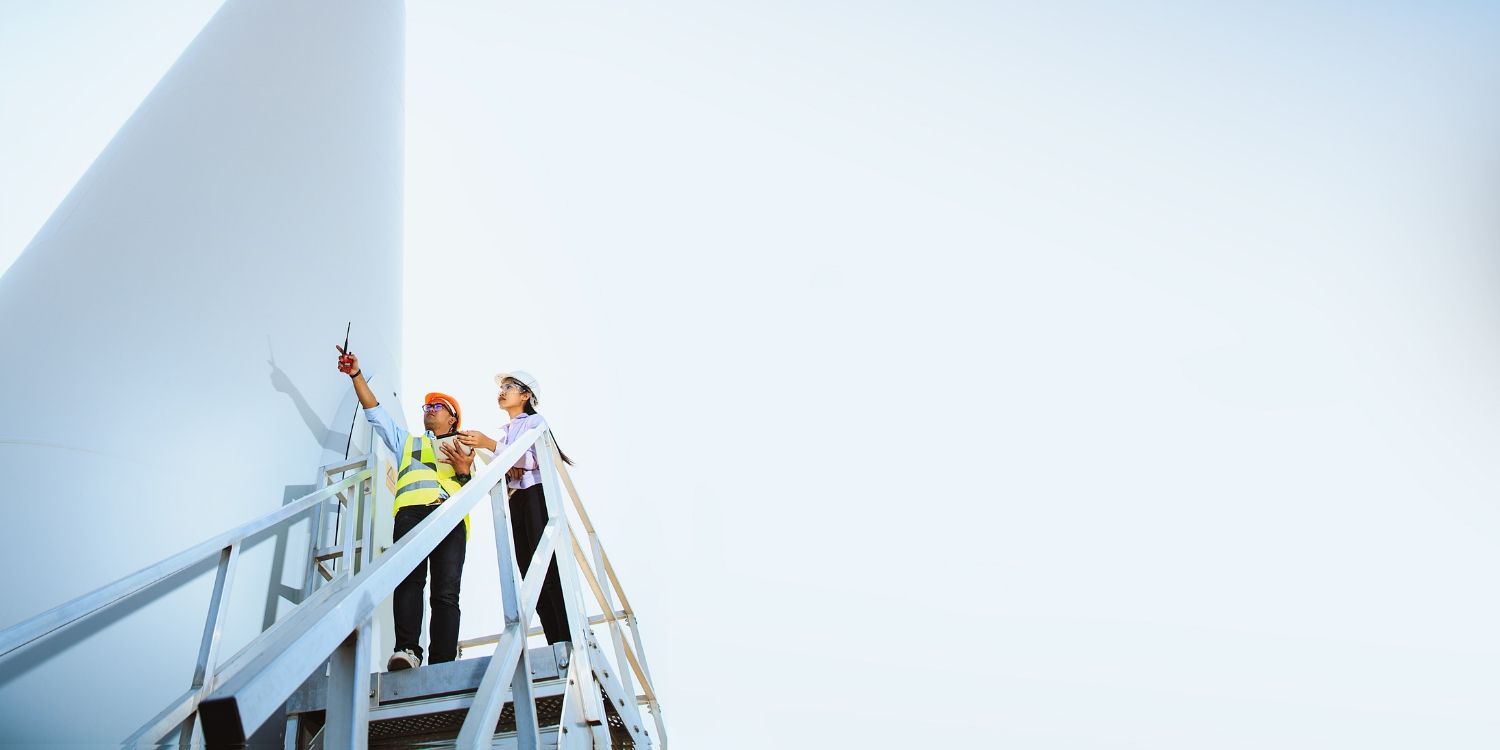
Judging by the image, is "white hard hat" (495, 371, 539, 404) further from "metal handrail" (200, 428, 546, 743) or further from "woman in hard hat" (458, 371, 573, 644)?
"metal handrail" (200, 428, 546, 743)

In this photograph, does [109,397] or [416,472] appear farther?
[416,472]

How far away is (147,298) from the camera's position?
2848 millimetres

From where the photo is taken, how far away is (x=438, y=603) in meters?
3.27

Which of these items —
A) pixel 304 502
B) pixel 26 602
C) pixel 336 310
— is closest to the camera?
pixel 26 602

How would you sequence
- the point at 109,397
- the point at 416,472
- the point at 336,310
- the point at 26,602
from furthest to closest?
the point at 336,310 → the point at 416,472 → the point at 109,397 → the point at 26,602

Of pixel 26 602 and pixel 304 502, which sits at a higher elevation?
pixel 304 502

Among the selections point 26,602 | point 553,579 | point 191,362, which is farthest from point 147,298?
point 553,579

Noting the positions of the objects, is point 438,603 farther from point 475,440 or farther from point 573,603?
point 573,603

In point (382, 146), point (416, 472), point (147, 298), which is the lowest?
point (416, 472)

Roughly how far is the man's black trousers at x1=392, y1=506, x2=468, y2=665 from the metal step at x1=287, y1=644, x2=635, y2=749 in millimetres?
371

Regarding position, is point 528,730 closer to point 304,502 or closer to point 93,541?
point 93,541

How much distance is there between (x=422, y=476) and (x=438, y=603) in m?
0.68

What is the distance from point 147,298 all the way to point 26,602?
4.13 feet

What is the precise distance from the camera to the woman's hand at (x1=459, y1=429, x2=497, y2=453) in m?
3.54
